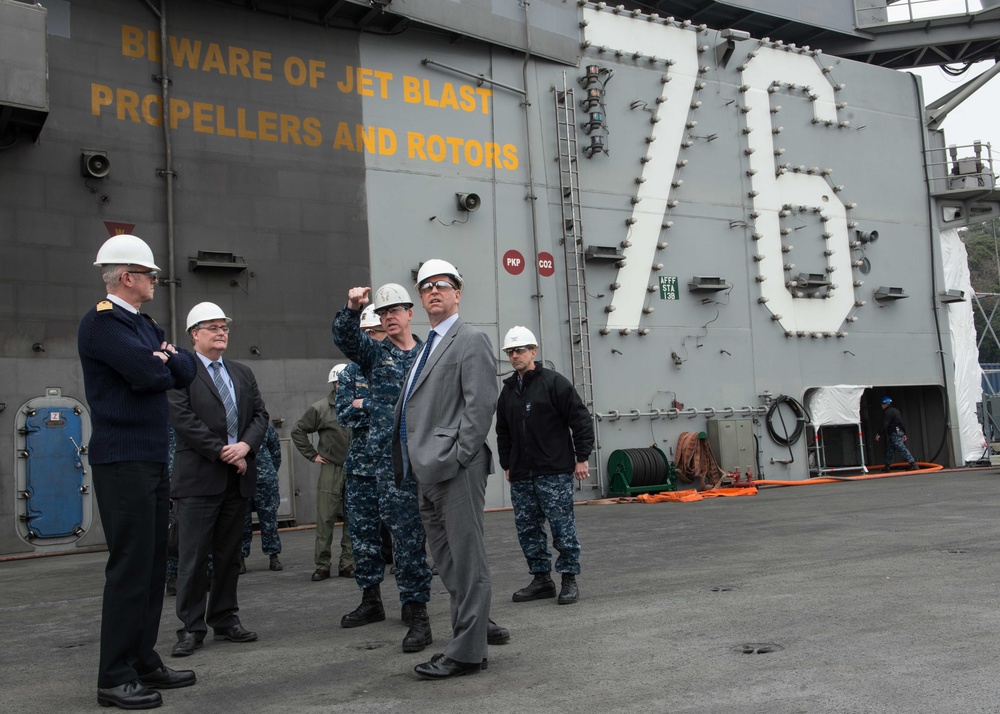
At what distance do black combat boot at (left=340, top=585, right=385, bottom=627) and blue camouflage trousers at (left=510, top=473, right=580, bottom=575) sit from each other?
124 cm

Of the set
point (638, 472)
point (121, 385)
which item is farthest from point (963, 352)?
point (121, 385)

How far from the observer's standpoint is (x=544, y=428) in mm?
6898

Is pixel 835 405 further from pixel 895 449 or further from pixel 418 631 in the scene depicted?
pixel 418 631

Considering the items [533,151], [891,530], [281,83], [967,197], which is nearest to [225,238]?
[281,83]

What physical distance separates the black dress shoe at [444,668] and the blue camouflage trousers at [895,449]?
61.3ft

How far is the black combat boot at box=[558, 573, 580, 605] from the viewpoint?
20.6 ft

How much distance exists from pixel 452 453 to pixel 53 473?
31.3 ft

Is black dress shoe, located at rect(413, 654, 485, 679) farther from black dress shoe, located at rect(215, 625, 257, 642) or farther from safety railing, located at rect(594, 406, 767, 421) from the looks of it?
safety railing, located at rect(594, 406, 767, 421)

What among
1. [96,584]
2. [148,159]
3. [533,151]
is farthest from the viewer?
[533,151]

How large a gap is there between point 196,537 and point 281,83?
1081cm

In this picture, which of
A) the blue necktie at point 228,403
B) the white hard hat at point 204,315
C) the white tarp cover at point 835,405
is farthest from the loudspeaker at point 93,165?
the white tarp cover at point 835,405

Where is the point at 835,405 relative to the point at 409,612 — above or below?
above

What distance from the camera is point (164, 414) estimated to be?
14.6 ft

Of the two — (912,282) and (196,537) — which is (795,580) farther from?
(912,282)
